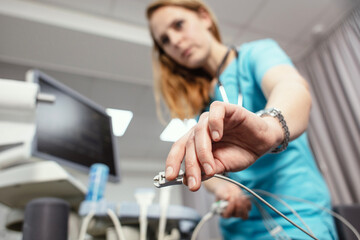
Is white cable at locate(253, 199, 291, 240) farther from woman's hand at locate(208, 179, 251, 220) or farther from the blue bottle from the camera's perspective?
the blue bottle

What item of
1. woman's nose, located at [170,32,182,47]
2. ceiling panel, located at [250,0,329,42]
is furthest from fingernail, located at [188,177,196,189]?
ceiling panel, located at [250,0,329,42]

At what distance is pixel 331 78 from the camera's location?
68.1 inches

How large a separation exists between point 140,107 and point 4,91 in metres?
2.41

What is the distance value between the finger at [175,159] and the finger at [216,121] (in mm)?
43

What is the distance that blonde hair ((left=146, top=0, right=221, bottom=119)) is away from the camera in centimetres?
81

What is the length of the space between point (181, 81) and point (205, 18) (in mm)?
220

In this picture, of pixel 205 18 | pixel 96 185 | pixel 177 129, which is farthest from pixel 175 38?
pixel 96 185

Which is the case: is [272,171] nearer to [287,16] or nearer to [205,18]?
[205,18]

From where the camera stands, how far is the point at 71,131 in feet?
3.13

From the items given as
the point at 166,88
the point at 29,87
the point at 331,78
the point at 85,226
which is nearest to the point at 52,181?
the point at 85,226

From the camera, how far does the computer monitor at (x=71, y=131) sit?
840 millimetres

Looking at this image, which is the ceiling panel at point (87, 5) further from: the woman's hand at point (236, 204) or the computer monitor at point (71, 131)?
the woman's hand at point (236, 204)

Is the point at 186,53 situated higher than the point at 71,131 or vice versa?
the point at 186,53

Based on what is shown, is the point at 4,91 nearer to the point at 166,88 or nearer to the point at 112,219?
the point at 112,219
